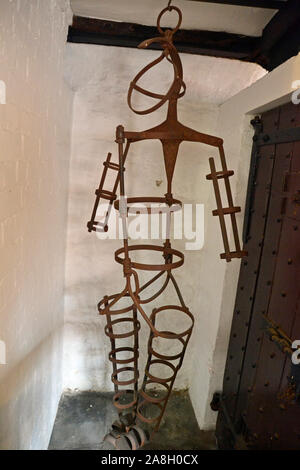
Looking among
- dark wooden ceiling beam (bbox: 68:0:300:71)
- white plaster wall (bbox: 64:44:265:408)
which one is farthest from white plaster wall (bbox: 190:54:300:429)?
dark wooden ceiling beam (bbox: 68:0:300:71)

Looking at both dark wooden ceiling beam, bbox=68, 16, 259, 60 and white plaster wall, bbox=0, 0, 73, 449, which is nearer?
white plaster wall, bbox=0, 0, 73, 449

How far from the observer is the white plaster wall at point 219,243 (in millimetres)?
1489

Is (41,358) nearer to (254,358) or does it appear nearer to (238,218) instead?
A: (254,358)

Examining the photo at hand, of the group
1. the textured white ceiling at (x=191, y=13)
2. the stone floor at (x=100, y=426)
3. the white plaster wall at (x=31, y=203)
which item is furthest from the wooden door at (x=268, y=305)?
the white plaster wall at (x=31, y=203)

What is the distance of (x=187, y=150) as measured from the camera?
1923mm

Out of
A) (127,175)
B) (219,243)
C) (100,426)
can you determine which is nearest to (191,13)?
(127,175)

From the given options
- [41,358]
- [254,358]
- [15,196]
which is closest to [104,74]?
[15,196]

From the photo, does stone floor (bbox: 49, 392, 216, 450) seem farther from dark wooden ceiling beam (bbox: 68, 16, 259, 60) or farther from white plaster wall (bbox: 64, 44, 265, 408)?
dark wooden ceiling beam (bbox: 68, 16, 259, 60)

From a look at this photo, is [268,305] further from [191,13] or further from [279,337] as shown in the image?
[191,13]

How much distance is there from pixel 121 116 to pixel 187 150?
0.45 meters

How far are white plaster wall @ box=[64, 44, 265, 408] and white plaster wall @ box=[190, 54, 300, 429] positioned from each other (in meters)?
0.04

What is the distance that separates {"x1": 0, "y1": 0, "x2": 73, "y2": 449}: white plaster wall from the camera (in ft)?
3.15

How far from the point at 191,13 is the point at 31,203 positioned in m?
1.18

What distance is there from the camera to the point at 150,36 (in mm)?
1573
